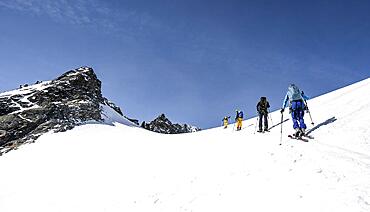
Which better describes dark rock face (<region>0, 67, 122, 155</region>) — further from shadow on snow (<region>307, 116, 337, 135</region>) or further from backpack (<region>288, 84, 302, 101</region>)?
shadow on snow (<region>307, 116, 337, 135</region>)

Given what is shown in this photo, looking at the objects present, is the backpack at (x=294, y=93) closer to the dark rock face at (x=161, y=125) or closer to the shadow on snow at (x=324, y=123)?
the shadow on snow at (x=324, y=123)

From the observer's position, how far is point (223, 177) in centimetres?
1212

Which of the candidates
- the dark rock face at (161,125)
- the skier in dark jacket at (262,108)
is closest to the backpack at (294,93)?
the skier in dark jacket at (262,108)

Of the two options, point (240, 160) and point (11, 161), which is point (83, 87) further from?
point (240, 160)

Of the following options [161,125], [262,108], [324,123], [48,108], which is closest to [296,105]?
[324,123]

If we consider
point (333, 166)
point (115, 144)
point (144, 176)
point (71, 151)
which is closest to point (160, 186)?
point (144, 176)

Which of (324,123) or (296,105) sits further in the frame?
(324,123)

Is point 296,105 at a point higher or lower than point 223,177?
higher

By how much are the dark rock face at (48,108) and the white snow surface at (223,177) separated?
58.7 feet

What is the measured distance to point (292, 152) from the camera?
12930mm

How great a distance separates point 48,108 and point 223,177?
42213 mm

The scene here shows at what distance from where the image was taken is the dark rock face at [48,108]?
4225cm

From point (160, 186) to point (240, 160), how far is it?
3.34 m

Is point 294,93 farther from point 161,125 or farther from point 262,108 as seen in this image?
point 161,125
